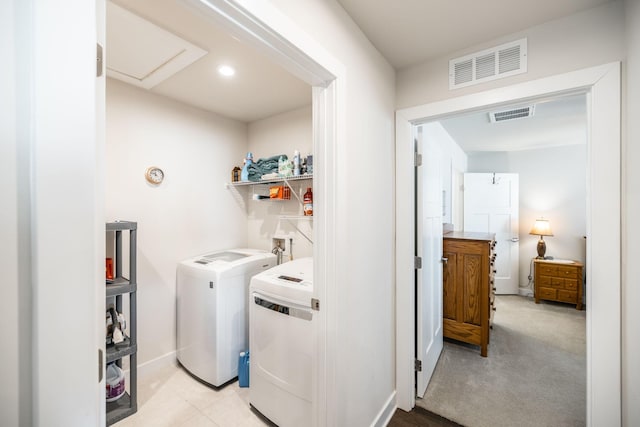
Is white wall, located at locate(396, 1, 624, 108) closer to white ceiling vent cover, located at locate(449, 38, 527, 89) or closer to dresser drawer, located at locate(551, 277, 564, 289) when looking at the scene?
white ceiling vent cover, located at locate(449, 38, 527, 89)

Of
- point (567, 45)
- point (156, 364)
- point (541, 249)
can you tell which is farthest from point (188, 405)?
point (541, 249)

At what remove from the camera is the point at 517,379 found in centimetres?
219

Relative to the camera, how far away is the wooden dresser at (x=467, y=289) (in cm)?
247

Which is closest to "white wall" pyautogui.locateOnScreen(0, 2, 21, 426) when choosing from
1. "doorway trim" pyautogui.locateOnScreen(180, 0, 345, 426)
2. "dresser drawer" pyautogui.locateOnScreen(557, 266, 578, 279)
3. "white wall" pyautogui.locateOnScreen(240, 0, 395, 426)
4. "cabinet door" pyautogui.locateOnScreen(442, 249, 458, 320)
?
"white wall" pyautogui.locateOnScreen(240, 0, 395, 426)

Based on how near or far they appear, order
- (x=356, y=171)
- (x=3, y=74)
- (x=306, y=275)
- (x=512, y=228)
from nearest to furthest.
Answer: (x=3, y=74), (x=356, y=171), (x=306, y=275), (x=512, y=228)

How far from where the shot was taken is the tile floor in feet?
5.68

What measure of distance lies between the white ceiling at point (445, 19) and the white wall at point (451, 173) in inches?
57.8

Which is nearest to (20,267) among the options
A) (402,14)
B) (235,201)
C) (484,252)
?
(402,14)

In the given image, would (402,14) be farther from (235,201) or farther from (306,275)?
(235,201)

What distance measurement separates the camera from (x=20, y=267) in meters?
0.42

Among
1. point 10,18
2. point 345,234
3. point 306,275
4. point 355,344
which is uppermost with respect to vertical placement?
point 10,18

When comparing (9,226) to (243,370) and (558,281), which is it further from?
(558,281)

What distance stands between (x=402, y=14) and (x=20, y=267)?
171 cm

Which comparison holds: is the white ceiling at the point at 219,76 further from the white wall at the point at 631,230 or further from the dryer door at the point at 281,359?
the white wall at the point at 631,230
